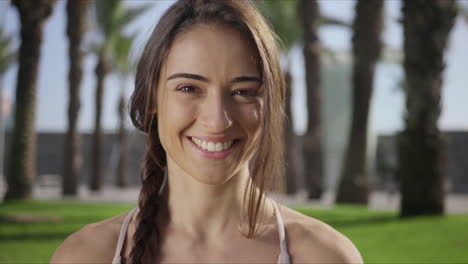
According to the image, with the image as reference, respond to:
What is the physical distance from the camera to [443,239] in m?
5.40

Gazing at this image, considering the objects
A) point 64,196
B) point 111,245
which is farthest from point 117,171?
point 111,245

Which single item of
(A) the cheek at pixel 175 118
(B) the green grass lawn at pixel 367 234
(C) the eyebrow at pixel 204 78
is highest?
(C) the eyebrow at pixel 204 78

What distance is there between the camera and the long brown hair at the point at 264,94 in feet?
4.96

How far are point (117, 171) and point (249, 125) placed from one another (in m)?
21.1

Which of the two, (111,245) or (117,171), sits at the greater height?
(111,245)

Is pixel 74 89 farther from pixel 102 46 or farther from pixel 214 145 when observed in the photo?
pixel 214 145

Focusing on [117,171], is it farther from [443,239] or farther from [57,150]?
[443,239]

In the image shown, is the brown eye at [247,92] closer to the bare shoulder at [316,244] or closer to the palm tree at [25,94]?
the bare shoulder at [316,244]

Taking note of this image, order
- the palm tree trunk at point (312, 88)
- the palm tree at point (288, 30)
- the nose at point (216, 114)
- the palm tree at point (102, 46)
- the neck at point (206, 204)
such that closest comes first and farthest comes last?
the nose at point (216, 114) < the neck at point (206, 204) < the palm tree trunk at point (312, 88) < the palm tree at point (102, 46) < the palm tree at point (288, 30)

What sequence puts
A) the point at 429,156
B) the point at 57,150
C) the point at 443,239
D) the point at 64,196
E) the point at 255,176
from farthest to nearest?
the point at 57,150 → the point at 64,196 → the point at 429,156 → the point at 443,239 → the point at 255,176

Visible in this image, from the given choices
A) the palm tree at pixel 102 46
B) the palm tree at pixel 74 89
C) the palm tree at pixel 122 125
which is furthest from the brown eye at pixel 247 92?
the palm tree at pixel 122 125

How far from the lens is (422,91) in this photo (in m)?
7.67

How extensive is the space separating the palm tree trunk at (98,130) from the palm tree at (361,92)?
8704 mm

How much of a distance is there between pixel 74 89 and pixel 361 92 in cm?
732
